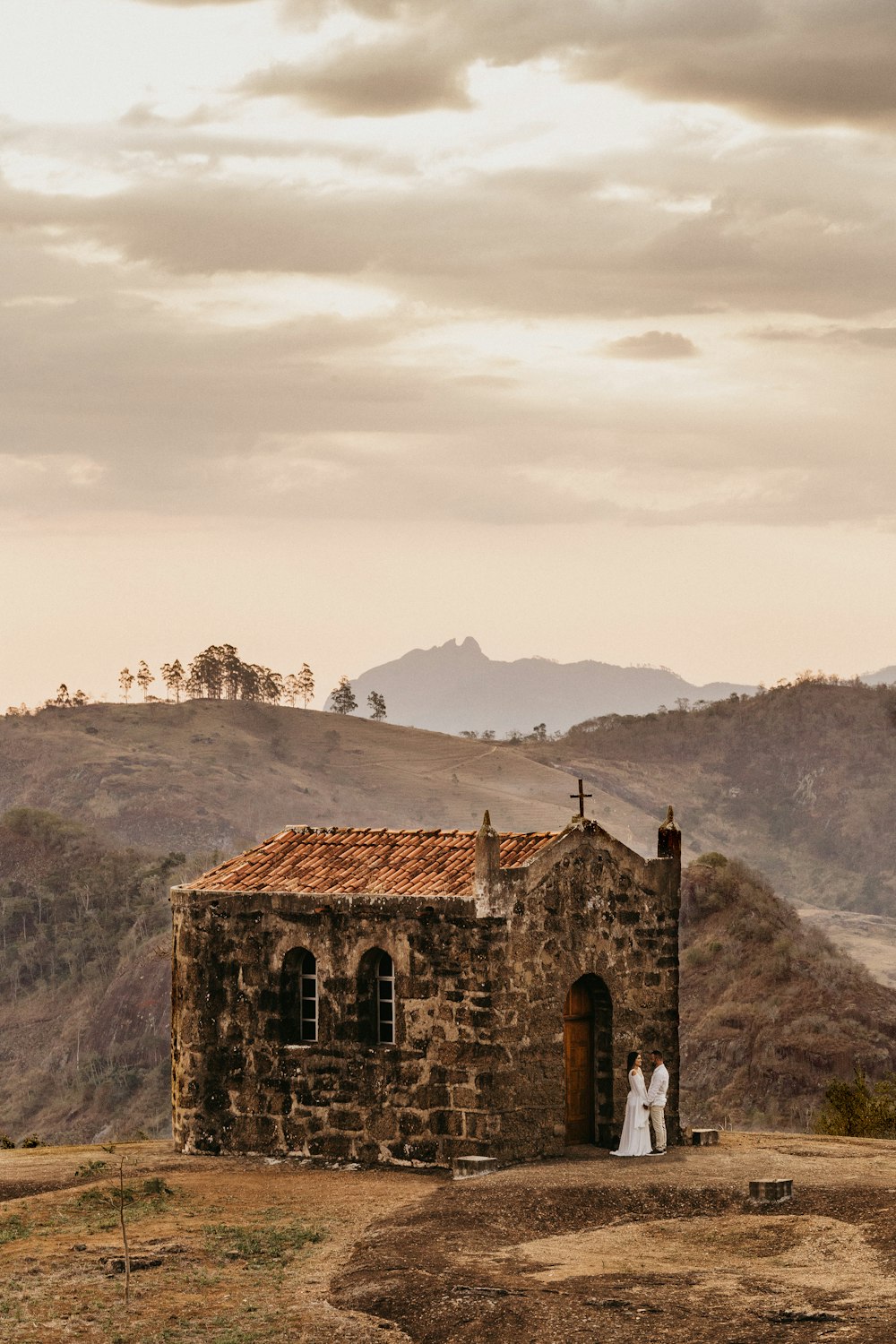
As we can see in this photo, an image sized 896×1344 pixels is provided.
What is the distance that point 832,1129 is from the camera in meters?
32.6

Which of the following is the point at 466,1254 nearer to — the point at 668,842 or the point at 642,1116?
the point at 642,1116

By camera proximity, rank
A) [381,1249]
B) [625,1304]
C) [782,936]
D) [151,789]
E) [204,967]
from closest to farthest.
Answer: [625,1304], [381,1249], [204,967], [782,936], [151,789]

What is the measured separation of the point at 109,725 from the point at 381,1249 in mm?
115202

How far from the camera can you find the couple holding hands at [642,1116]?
78.5 ft

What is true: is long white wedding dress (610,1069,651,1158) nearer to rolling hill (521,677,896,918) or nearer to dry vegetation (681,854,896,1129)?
dry vegetation (681,854,896,1129)

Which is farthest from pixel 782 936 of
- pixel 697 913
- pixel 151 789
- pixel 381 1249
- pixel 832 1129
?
pixel 151 789

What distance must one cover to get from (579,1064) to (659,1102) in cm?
115

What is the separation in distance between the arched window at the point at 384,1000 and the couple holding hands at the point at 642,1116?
3.22 metres

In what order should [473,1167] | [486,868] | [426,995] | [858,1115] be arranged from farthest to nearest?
1. [858,1115]
2. [426,995]
3. [486,868]
4. [473,1167]

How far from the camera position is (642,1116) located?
23969 mm

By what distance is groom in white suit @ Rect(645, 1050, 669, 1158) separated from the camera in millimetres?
24031

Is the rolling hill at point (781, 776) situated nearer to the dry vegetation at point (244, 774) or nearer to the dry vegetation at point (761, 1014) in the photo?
the dry vegetation at point (244, 774)

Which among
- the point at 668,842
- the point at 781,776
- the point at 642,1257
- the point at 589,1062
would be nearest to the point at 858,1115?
the point at 668,842

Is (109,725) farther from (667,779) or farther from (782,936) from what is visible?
(782,936)
